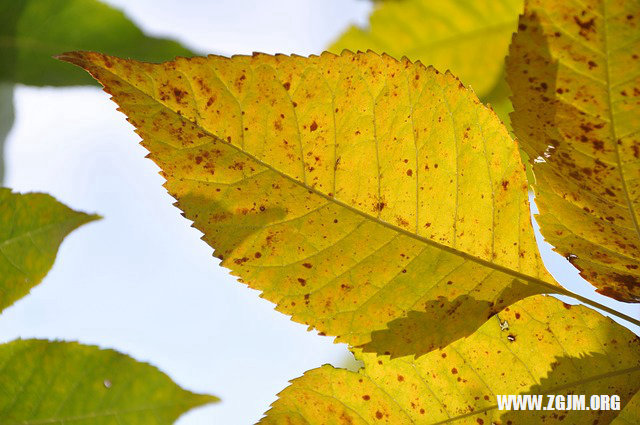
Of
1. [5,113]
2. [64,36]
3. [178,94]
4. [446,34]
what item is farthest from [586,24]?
[5,113]

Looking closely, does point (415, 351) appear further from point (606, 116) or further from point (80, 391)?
point (80, 391)

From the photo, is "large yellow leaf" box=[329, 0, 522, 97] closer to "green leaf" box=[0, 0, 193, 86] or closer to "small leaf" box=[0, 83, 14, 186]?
"green leaf" box=[0, 0, 193, 86]

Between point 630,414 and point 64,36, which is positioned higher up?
point 64,36

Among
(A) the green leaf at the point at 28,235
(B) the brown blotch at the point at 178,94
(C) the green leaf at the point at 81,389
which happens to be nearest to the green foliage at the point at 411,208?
(B) the brown blotch at the point at 178,94

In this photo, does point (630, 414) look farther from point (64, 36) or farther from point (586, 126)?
point (64, 36)

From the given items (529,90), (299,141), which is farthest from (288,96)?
(529,90)

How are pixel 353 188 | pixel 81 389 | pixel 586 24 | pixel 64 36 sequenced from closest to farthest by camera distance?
pixel 586 24 → pixel 353 188 → pixel 81 389 → pixel 64 36

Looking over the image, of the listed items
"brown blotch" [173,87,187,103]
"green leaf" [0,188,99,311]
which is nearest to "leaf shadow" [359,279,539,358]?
"brown blotch" [173,87,187,103]
